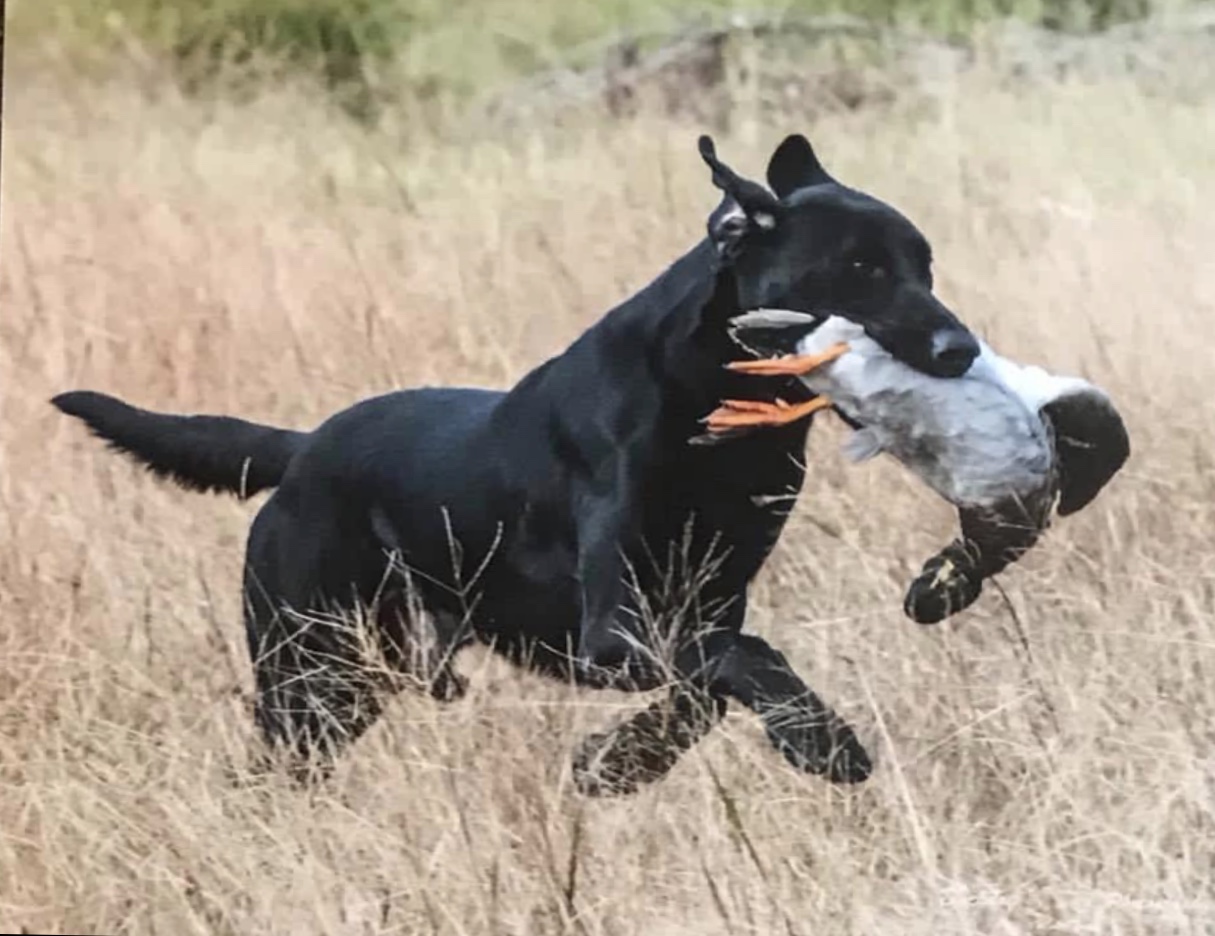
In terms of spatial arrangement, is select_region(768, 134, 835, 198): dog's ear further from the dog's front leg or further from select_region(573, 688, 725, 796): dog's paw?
select_region(573, 688, 725, 796): dog's paw

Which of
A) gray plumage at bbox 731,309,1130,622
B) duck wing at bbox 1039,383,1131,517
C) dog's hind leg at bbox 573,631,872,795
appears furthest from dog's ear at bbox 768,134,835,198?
dog's hind leg at bbox 573,631,872,795

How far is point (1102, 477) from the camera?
4.89ft

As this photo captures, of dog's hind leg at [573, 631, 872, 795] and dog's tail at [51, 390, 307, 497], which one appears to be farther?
dog's tail at [51, 390, 307, 497]

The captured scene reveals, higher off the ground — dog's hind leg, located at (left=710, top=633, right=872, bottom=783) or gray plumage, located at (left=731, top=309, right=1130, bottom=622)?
gray plumage, located at (left=731, top=309, right=1130, bottom=622)

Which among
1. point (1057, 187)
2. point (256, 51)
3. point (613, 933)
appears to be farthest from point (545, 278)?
point (613, 933)

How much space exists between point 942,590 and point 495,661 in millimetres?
393

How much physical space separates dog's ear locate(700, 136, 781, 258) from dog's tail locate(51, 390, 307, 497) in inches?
17.4

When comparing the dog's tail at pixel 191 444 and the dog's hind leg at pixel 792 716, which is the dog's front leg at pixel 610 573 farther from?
the dog's tail at pixel 191 444

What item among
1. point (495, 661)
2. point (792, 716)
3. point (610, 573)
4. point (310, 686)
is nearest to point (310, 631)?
point (310, 686)

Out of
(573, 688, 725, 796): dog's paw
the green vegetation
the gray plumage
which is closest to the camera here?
the gray plumage

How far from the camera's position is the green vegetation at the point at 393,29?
5.24 ft

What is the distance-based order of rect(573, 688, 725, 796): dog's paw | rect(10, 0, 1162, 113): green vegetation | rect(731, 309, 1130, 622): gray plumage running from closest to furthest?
rect(731, 309, 1130, 622): gray plumage, rect(573, 688, 725, 796): dog's paw, rect(10, 0, 1162, 113): green vegetation

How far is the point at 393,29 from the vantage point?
1.63m

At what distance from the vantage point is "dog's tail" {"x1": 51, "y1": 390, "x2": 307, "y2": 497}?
1615 mm
